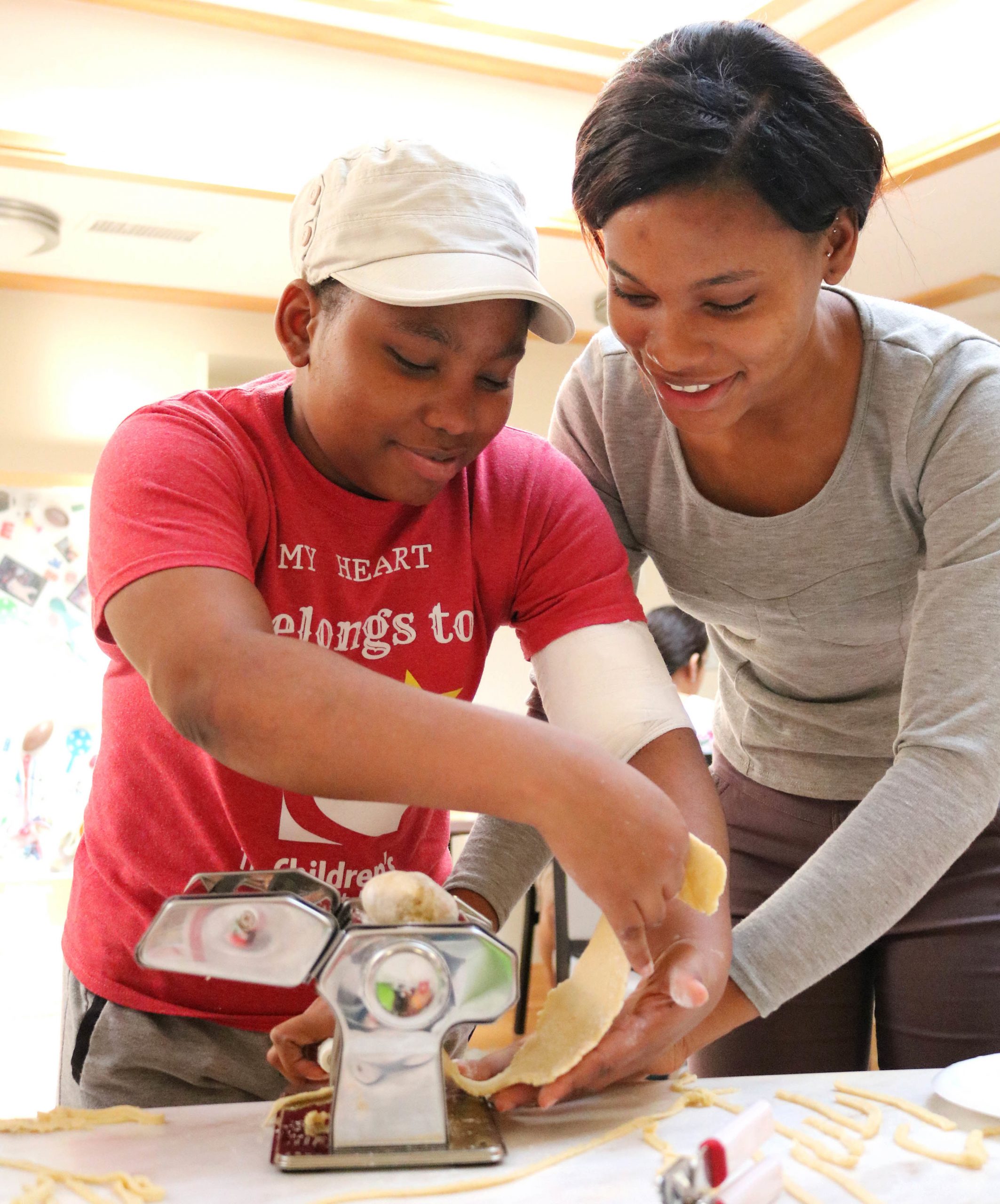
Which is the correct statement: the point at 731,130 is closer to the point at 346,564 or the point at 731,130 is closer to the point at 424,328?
the point at 424,328

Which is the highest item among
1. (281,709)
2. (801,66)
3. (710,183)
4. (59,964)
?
(801,66)

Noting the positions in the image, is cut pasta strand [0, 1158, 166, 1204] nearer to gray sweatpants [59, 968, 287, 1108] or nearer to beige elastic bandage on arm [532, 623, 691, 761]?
gray sweatpants [59, 968, 287, 1108]

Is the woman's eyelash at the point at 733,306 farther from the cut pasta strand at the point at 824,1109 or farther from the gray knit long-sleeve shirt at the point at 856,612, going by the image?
the cut pasta strand at the point at 824,1109

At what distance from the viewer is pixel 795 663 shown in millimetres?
1365

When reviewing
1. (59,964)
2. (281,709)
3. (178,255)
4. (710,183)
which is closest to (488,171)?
(710,183)

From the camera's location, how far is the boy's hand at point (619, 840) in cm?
77

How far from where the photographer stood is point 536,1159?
823 mm

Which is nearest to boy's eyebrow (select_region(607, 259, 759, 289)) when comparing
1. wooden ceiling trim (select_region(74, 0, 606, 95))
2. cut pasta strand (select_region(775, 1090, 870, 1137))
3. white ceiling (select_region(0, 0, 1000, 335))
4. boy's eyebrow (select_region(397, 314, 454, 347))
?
boy's eyebrow (select_region(397, 314, 454, 347))

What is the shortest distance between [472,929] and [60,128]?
3.07 metres

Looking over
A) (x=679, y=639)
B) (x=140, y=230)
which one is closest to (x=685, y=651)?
(x=679, y=639)

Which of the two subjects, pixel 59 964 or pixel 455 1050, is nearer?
pixel 455 1050

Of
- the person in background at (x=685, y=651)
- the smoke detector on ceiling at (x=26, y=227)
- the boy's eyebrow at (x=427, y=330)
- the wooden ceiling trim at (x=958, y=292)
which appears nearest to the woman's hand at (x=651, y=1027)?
the boy's eyebrow at (x=427, y=330)

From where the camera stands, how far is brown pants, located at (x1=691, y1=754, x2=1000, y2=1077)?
127 cm

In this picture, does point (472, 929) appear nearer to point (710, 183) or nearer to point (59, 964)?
point (710, 183)
